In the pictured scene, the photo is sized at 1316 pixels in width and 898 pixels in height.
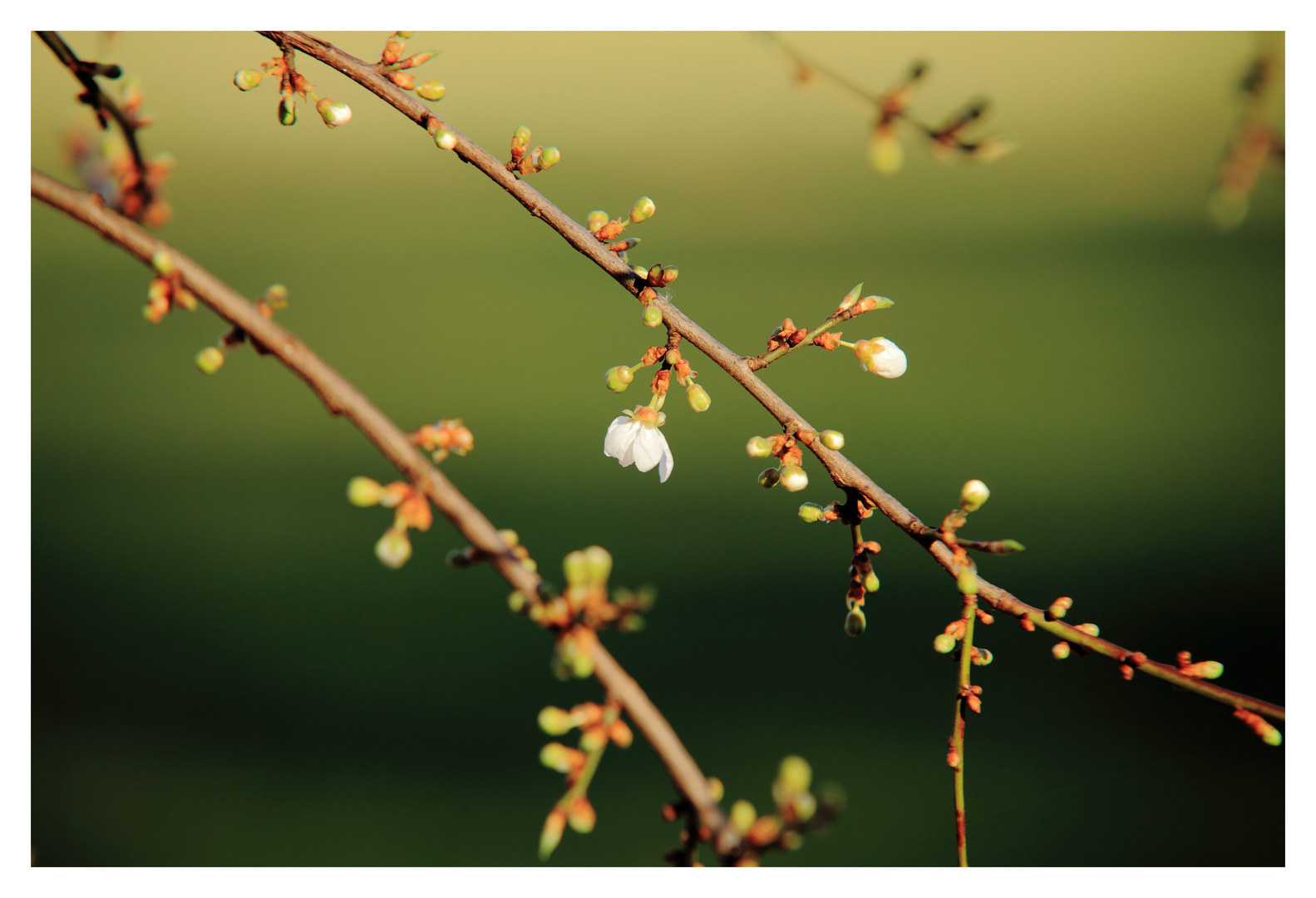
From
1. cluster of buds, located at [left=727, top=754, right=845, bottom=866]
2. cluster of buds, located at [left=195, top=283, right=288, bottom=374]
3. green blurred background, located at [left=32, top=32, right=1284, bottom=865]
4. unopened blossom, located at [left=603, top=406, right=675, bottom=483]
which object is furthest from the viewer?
green blurred background, located at [left=32, top=32, right=1284, bottom=865]

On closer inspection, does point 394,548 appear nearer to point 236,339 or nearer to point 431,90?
point 236,339

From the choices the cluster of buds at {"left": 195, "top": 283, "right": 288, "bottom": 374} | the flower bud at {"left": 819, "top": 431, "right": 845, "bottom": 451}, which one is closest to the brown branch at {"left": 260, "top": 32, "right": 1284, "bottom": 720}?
the flower bud at {"left": 819, "top": 431, "right": 845, "bottom": 451}

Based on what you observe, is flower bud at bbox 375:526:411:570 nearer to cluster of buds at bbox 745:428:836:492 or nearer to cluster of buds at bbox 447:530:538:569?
cluster of buds at bbox 447:530:538:569

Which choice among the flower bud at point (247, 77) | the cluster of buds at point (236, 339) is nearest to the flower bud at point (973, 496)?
the cluster of buds at point (236, 339)

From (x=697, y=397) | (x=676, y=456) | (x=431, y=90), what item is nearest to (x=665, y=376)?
(x=697, y=397)

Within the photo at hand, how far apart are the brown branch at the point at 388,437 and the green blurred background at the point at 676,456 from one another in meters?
A: 0.39

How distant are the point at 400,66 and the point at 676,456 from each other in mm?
1621

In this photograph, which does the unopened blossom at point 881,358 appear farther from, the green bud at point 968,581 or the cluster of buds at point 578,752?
the cluster of buds at point 578,752

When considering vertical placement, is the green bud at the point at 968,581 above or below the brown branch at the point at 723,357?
below

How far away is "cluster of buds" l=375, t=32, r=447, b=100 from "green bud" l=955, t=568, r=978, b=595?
1.55ft

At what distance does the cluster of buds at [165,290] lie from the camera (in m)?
0.47

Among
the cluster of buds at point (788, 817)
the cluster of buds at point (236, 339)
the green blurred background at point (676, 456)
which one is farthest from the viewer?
the green blurred background at point (676, 456)

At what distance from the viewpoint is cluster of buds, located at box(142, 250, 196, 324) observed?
469 mm
